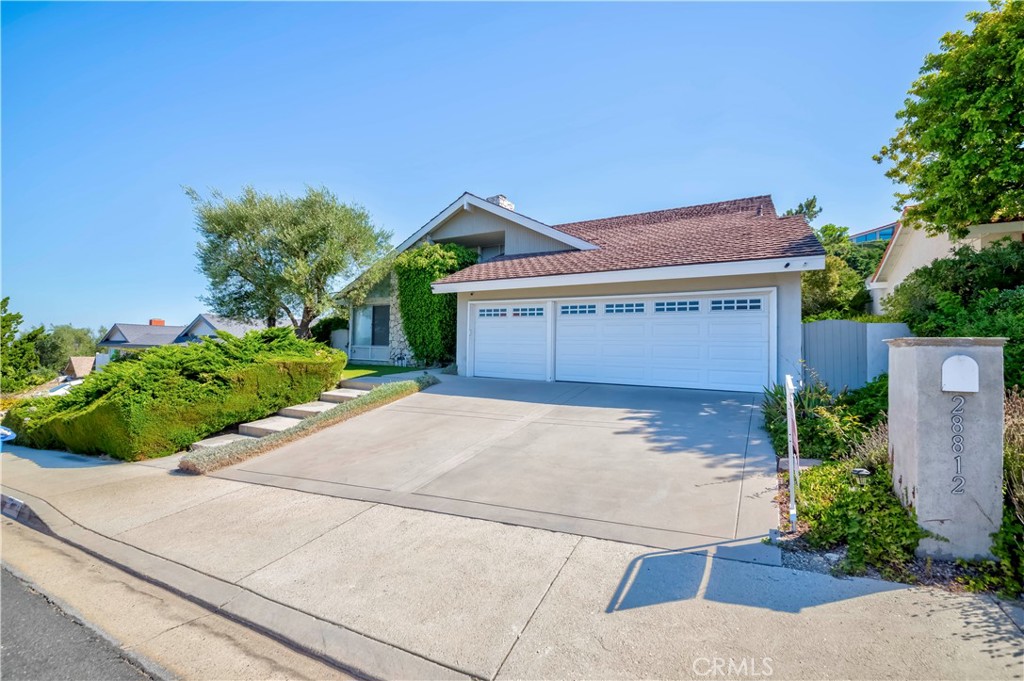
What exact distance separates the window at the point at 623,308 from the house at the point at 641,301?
26mm

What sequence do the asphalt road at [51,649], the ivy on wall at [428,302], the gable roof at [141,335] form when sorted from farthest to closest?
the gable roof at [141,335], the ivy on wall at [428,302], the asphalt road at [51,649]

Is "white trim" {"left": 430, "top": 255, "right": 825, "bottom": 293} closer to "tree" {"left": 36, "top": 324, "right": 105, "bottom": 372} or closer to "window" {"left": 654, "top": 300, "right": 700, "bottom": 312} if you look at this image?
"window" {"left": 654, "top": 300, "right": 700, "bottom": 312}

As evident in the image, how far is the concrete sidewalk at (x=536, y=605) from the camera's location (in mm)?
2408

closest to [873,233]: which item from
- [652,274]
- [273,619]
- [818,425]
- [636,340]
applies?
[636,340]

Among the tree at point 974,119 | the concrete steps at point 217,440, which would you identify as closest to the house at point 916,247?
the tree at point 974,119

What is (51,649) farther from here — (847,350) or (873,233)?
(873,233)

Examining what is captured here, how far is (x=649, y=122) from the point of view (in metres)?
10.2

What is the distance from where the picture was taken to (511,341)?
12.6 meters

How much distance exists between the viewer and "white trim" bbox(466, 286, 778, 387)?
368 inches

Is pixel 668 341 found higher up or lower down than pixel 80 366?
higher up

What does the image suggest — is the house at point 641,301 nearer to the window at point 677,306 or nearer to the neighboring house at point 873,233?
the window at point 677,306

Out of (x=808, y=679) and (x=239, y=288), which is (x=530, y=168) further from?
(x=808, y=679)

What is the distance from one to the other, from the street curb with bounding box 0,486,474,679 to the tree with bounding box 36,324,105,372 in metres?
37.6

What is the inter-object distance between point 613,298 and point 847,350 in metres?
4.98
